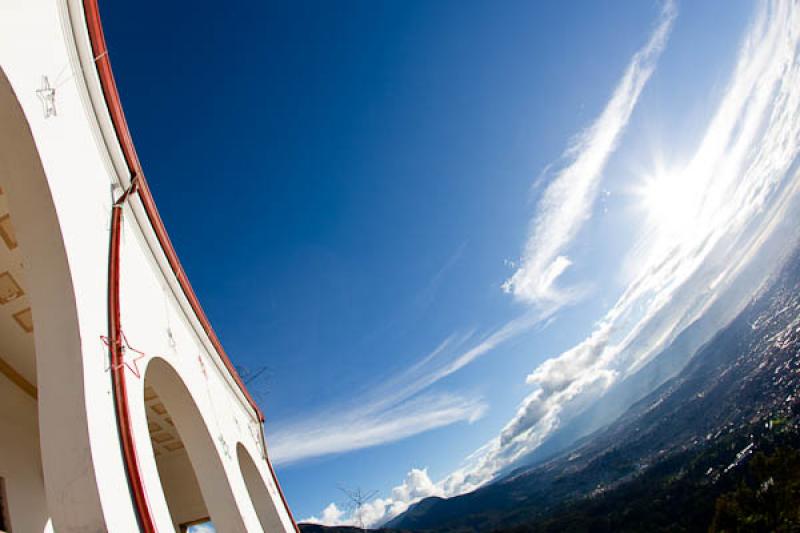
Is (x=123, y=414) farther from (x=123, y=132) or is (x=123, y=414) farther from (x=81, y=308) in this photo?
(x=123, y=132)

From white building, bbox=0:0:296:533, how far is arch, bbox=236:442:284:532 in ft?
9.45

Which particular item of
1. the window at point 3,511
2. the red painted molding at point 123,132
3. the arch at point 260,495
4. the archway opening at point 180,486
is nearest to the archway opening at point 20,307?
the window at point 3,511

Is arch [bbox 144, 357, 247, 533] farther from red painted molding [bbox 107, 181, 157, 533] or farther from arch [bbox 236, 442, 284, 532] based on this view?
arch [bbox 236, 442, 284, 532]

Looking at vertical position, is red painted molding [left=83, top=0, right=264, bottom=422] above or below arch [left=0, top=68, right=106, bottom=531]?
above

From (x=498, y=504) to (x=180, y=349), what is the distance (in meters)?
Answer: 182

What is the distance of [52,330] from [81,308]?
23cm

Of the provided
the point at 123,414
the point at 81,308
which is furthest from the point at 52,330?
the point at 123,414

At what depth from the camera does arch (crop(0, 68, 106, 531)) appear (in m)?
2.79

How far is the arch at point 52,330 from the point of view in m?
2.79

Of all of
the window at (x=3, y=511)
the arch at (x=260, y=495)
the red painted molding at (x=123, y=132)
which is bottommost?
the arch at (x=260, y=495)

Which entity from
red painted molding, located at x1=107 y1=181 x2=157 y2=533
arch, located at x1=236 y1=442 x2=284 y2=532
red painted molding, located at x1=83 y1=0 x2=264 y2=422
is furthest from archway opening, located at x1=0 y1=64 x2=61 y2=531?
arch, located at x1=236 y1=442 x2=284 y2=532

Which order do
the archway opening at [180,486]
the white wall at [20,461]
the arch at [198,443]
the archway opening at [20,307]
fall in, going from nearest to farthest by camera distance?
the archway opening at [20,307] < the arch at [198,443] < the white wall at [20,461] < the archway opening at [180,486]

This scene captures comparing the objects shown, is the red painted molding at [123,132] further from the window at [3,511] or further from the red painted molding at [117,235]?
the window at [3,511]

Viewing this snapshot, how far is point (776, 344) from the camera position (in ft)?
356
